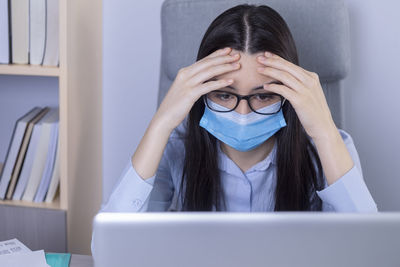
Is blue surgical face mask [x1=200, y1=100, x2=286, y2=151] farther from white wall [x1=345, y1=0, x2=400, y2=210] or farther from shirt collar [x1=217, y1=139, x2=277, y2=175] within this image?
white wall [x1=345, y1=0, x2=400, y2=210]

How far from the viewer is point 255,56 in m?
1.18

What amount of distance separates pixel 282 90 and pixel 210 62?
17 centimetres

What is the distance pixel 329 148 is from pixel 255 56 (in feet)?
0.87

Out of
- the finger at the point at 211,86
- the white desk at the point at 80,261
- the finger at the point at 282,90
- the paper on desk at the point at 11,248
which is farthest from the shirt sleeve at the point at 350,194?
the paper on desk at the point at 11,248

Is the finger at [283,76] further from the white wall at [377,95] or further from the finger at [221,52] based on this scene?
the white wall at [377,95]

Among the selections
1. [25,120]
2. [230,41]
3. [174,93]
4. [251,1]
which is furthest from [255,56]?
[25,120]

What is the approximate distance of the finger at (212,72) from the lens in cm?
114

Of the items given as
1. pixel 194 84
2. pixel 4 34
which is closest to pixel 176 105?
pixel 194 84

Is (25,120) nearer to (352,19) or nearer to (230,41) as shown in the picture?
(230,41)

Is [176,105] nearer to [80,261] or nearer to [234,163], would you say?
[234,163]

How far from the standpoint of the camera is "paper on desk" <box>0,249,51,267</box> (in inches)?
39.9

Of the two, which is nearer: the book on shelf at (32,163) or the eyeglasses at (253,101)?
the eyeglasses at (253,101)

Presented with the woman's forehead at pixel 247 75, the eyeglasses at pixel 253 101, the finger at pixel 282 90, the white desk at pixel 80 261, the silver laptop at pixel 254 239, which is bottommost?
the white desk at pixel 80 261

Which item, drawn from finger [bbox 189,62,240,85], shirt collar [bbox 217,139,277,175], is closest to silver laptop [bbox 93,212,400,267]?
finger [bbox 189,62,240,85]
